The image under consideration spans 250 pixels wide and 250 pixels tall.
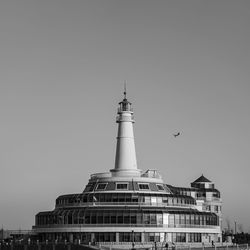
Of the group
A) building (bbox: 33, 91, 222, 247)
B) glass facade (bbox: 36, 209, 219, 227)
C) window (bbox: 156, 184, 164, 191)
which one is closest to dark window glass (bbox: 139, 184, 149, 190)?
building (bbox: 33, 91, 222, 247)

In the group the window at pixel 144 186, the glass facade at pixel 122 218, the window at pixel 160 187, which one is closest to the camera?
the glass facade at pixel 122 218

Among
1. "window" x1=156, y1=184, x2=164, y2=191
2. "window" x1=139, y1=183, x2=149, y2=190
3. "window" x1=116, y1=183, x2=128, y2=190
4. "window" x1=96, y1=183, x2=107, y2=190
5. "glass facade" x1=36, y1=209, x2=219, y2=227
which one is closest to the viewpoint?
"glass facade" x1=36, y1=209, x2=219, y2=227

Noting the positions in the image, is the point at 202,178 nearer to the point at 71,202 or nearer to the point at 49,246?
the point at 71,202

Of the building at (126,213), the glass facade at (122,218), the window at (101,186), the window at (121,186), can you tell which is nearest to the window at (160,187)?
the building at (126,213)

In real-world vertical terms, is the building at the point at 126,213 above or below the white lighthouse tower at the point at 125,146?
below

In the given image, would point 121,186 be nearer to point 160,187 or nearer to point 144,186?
point 144,186

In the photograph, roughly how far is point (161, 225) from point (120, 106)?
32.8 meters

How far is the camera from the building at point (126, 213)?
12262 centimetres

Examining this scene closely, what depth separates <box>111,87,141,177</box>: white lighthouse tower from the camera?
448 ft

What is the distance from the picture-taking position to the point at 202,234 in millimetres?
130500

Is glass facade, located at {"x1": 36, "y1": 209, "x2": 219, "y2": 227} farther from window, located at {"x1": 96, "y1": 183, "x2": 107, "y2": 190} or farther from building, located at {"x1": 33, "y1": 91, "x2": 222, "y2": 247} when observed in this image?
window, located at {"x1": 96, "y1": 183, "x2": 107, "y2": 190}

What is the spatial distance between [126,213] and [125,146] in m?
20.6

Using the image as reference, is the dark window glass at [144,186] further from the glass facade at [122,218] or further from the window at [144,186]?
the glass facade at [122,218]

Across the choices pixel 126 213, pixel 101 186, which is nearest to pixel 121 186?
pixel 101 186
